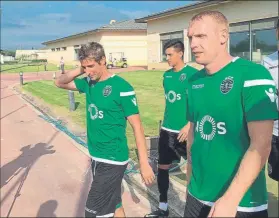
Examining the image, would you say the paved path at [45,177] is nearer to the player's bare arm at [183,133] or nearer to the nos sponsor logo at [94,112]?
the player's bare arm at [183,133]

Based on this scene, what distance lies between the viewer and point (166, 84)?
5074 millimetres

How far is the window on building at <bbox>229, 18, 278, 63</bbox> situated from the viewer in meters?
22.6

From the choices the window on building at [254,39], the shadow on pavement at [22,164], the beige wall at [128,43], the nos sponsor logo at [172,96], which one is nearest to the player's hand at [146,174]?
the nos sponsor logo at [172,96]

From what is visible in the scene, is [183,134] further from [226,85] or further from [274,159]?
[226,85]

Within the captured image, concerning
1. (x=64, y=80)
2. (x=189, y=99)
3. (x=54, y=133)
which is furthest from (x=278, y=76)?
(x=54, y=133)

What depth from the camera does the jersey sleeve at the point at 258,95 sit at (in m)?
2.01

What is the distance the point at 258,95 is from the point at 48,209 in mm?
4063

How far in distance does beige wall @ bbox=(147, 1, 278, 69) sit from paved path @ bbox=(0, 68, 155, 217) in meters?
16.3

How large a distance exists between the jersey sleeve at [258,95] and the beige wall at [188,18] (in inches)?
849

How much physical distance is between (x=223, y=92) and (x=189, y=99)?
388 mm

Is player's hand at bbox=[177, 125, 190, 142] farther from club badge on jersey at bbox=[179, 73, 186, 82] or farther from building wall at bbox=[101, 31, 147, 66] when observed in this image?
building wall at bbox=[101, 31, 147, 66]

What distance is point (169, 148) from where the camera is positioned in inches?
196

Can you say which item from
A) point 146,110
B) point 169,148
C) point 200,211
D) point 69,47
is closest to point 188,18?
point 146,110

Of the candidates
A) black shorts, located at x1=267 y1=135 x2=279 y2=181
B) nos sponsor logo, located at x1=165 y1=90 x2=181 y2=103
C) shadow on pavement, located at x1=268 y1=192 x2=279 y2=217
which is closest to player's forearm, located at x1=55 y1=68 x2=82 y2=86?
nos sponsor logo, located at x1=165 y1=90 x2=181 y2=103
